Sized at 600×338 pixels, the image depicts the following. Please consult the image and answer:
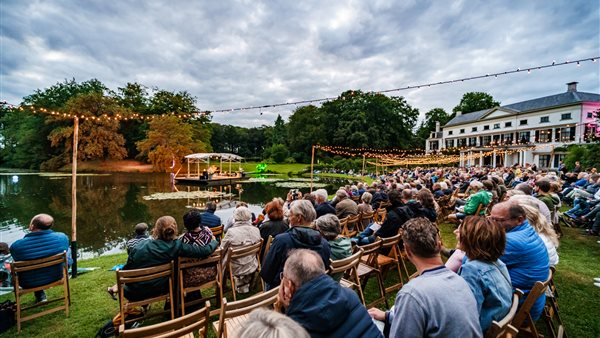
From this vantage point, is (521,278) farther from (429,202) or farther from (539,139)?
(539,139)

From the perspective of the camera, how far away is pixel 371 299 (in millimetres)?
3686

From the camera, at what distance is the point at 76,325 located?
127 inches

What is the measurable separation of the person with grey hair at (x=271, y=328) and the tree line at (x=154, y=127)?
36.6 metres

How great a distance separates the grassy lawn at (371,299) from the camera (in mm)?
3096

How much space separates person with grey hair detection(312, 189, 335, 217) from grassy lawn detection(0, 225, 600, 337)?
152 centimetres

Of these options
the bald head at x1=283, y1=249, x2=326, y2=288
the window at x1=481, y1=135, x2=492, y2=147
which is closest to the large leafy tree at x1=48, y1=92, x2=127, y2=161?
the bald head at x1=283, y1=249, x2=326, y2=288

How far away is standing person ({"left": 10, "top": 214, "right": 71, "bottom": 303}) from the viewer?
3.32m

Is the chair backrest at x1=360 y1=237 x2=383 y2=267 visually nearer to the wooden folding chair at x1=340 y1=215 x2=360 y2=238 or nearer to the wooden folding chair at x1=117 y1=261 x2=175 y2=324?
the wooden folding chair at x1=340 y1=215 x2=360 y2=238

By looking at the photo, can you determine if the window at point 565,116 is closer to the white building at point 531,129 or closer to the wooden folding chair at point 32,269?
the white building at point 531,129

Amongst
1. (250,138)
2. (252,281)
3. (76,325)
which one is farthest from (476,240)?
(250,138)

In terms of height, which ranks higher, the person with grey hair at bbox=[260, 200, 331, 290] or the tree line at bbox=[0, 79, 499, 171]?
the tree line at bbox=[0, 79, 499, 171]

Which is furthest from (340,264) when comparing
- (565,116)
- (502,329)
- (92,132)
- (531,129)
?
(531,129)

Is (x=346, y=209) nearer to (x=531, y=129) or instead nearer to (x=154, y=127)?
(x=154, y=127)

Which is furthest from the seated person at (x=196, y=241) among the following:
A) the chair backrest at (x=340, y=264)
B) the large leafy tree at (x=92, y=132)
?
the large leafy tree at (x=92, y=132)
